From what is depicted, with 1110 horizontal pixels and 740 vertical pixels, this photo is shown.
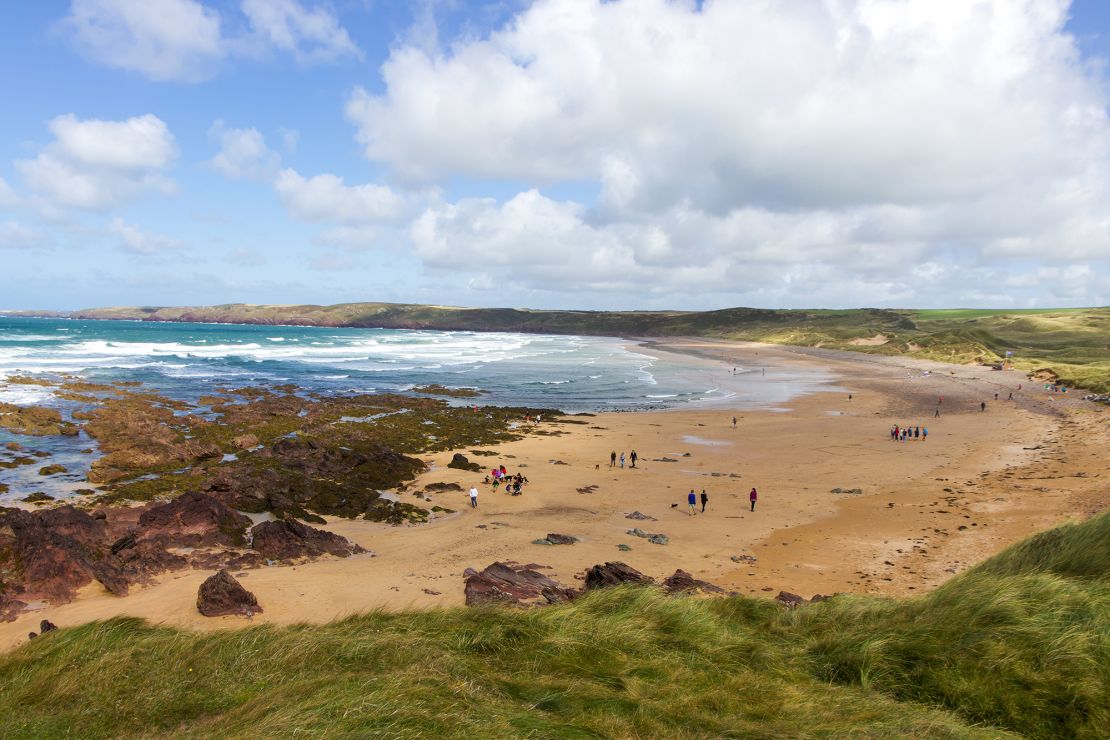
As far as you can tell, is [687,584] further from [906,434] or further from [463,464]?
[906,434]

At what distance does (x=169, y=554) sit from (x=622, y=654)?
51.1 ft

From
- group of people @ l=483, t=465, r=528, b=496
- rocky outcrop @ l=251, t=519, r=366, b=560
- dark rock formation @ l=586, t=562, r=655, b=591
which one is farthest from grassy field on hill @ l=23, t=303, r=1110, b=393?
rocky outcrop @ l=251, t=519, r=366, b=560

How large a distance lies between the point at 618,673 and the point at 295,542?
1416 cm

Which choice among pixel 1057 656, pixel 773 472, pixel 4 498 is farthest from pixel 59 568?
pixel 773 472

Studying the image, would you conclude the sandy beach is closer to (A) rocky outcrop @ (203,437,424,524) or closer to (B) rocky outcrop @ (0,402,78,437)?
(A) rocky outcrop @ (203,437,424,524)

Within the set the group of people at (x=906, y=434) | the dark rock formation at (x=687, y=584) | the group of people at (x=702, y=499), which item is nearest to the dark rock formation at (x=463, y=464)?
the group of people at (x=702, y=499)

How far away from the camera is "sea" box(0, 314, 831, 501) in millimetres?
47281

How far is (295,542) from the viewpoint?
1764cm

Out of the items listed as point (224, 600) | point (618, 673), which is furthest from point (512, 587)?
point (618, 673)

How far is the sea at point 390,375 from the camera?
155 ft

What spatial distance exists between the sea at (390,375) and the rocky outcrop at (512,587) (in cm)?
1946

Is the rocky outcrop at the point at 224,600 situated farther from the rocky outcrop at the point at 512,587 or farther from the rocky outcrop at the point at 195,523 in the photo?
the rocky outcrop at the point at 195,523

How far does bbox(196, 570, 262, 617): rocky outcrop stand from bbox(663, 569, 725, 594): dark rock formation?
9907mm

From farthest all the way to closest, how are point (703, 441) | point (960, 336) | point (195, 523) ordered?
point (960, 336), point (703, 441), point (195, 523)
